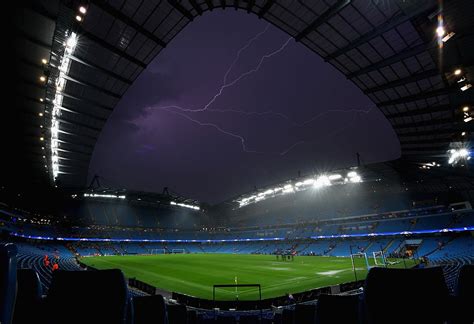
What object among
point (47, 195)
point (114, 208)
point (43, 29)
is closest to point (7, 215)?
point (47, 195)

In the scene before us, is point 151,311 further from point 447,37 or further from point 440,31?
point 447,37

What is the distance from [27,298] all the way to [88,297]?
2.43 feet

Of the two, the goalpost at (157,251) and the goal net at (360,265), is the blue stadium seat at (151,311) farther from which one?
the goalpost at (157,251)

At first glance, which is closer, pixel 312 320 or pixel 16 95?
pixel 312 320

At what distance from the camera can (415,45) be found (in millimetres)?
17375

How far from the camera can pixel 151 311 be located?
4.90 m

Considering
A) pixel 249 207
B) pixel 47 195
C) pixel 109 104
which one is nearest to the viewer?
pixel 109 104

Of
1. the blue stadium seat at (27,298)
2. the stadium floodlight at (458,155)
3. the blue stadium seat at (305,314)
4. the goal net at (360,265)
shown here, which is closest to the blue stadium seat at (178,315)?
the blue stadium seat at (305,314)

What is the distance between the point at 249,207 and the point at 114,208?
40.8 metres

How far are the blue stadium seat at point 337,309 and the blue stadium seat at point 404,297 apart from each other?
1593mm

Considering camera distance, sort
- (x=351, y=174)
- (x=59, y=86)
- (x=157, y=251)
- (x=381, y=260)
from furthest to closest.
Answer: (x=157, y=251) → (x=351, y=174) → (x=381, y=260) → (x=59, y=86)

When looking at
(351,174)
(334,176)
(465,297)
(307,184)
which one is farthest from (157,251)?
(465,297)

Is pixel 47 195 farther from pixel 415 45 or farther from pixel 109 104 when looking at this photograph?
pixel 415 45

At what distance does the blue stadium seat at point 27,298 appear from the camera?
3.02 metres
